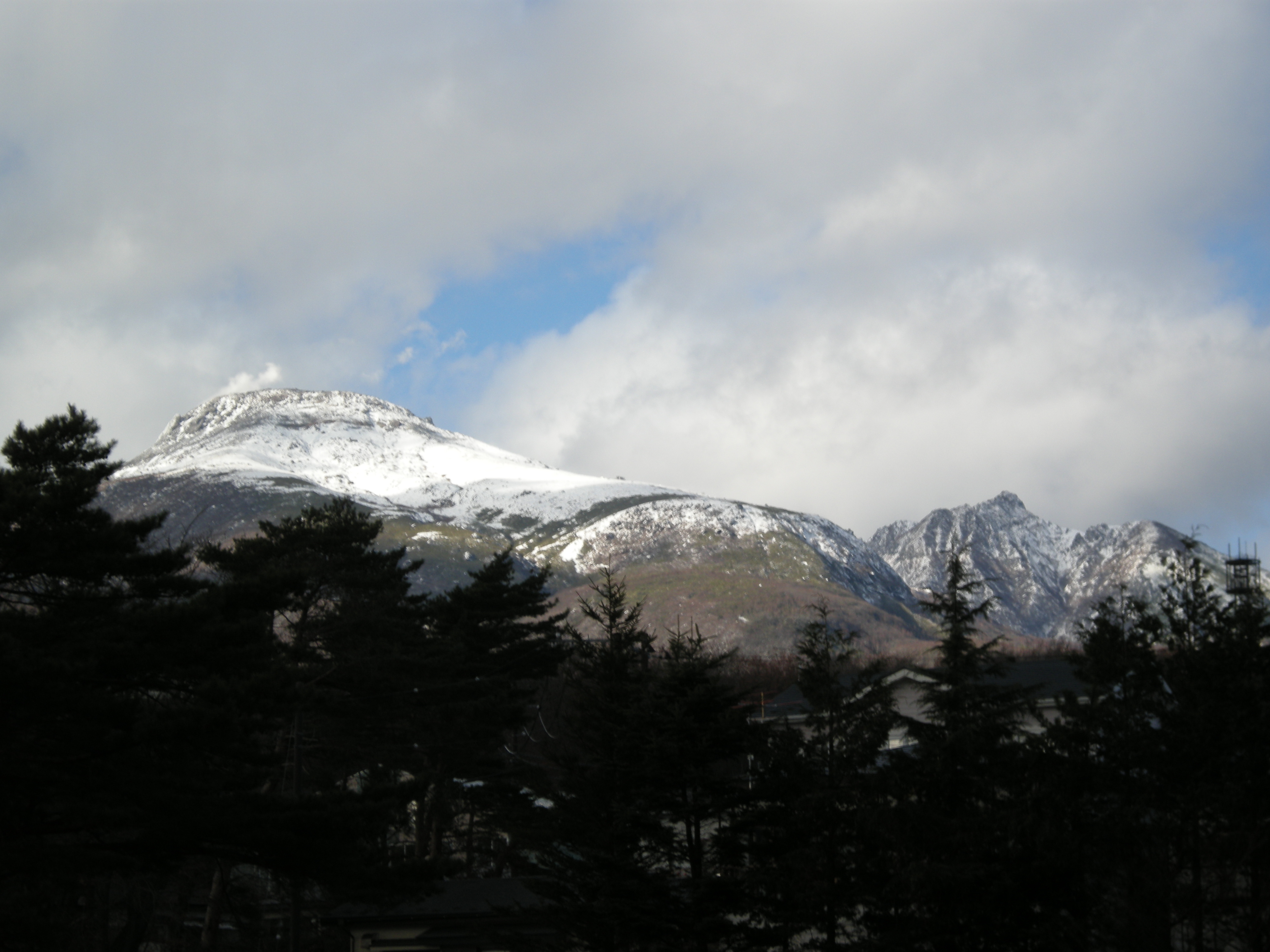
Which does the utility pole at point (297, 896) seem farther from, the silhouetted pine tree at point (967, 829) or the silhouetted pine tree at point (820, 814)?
the silhouetted pine tree at point (967, 829)

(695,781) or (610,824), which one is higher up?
(695,781)

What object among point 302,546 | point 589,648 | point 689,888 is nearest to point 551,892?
point 689,888

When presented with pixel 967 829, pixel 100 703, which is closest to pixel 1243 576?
pixel 967 829

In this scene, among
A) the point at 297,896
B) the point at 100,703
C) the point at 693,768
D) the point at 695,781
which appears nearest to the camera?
the point at 100,703

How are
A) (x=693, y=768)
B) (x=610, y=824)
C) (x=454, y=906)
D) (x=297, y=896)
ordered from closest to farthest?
(x=693, y=768)
(x=610, y=824)
(x=297, y=896)
(x=454, y=906)

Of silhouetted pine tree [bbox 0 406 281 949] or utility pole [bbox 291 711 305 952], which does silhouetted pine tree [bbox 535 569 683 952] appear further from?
silhouetted pine tree [bbox 0 406 281 949]

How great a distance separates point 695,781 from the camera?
21.1 m

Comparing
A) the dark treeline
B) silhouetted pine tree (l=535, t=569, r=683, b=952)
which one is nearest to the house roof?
the dark treeline

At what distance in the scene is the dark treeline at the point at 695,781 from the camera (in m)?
16.4

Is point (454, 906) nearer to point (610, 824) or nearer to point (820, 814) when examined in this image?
point (610, 824)

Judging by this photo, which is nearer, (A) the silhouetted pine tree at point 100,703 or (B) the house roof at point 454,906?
(A) the silhouetted pine tree at point 100,703

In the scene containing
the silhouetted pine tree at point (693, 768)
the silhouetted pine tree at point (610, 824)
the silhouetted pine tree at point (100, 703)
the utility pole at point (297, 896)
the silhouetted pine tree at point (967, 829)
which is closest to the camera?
the silhouetted pine tree at point (100, 703)

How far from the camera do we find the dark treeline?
16406 millimetres

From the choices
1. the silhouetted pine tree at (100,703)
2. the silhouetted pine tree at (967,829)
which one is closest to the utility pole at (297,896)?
the silhouetted pine tree at (100,703)
